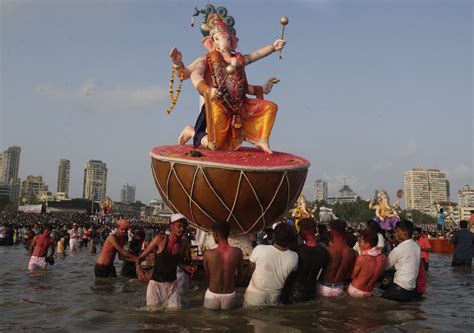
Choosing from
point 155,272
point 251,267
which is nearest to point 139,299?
point 155,272

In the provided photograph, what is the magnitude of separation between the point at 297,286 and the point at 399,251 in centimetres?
135

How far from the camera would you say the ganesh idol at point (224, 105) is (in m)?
7.89

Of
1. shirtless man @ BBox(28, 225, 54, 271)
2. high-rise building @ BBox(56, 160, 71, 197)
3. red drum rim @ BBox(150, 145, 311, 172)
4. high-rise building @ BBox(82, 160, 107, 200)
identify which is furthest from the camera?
high-rise building @ BBox(56, 160, 71, 197)

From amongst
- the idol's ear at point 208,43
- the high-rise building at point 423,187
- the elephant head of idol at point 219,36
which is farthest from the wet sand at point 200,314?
the high-rise building at point 423,187

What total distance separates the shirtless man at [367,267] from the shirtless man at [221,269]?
161 centimetres

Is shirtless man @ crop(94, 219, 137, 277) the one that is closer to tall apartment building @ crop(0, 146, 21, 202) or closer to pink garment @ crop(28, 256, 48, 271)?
pink garment @ crop(28, 256, 48, 271)

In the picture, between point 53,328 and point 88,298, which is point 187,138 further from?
point 53,328

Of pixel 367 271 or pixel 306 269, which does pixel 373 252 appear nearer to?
pixel 367 271

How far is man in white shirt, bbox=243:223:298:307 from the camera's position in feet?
15.1

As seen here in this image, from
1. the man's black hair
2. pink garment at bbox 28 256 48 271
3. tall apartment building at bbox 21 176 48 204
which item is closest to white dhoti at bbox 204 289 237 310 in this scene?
the man's black hair

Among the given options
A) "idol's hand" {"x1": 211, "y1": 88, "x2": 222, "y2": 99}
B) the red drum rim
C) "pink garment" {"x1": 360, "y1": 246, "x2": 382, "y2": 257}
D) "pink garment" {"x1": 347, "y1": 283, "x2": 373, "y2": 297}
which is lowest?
"pink garment" {"x1": 347, "y1": 283, "x2": 373, "y2": 297}

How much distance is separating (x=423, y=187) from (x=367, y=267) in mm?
133965

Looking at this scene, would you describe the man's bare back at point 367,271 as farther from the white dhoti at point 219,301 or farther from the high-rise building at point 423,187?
the high-rise building at point 423,187

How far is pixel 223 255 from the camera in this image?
14.7ft
